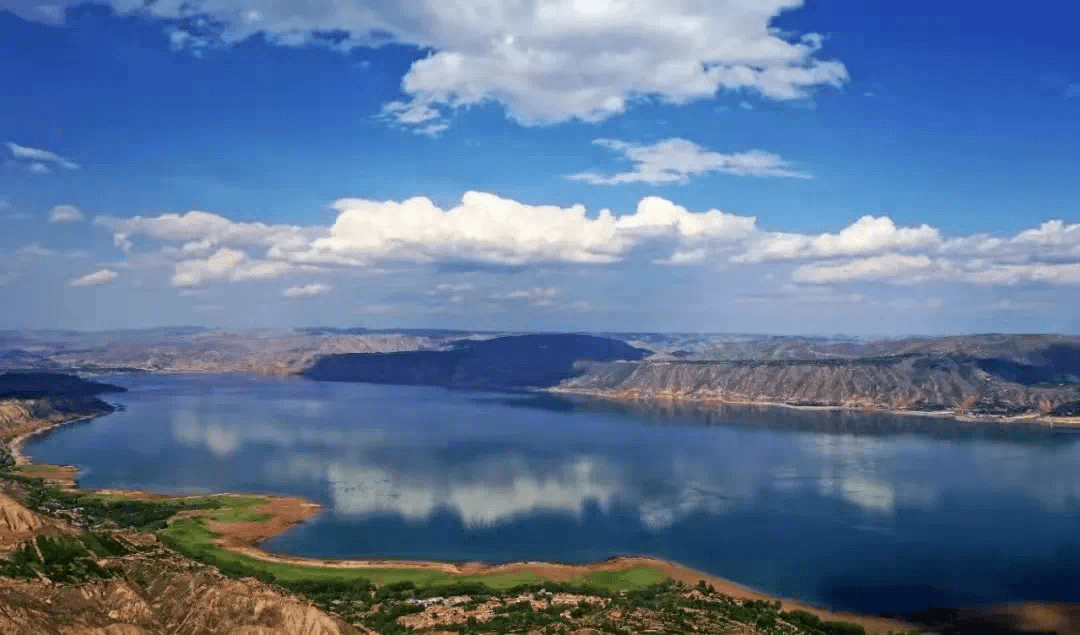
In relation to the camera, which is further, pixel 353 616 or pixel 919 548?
pixel 919 548

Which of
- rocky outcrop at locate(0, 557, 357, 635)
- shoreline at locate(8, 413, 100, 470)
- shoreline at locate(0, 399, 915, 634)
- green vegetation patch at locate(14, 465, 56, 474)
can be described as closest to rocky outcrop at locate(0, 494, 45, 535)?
rocky outcrop at locate(0, 557, 357, 635)

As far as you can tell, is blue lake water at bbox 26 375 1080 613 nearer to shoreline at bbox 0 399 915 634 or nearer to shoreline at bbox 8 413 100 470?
shoreline at bbox 0 399 915 634

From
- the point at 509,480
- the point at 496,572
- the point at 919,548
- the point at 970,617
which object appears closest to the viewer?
the point at 970,617

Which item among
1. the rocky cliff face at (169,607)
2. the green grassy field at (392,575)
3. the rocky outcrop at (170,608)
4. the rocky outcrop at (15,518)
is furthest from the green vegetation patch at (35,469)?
the rocky cliff face at (169,607)

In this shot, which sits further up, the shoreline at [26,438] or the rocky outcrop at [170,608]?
the rocky outcrop at [170,608]

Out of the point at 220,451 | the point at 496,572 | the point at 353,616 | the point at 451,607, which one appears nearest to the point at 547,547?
the point at 496,572

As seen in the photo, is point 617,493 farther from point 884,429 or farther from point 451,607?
point 884,429

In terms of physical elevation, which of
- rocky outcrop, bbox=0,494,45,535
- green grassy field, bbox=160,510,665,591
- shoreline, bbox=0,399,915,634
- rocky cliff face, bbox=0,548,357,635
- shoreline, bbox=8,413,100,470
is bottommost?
shoreline, bbox=8,413,100,470

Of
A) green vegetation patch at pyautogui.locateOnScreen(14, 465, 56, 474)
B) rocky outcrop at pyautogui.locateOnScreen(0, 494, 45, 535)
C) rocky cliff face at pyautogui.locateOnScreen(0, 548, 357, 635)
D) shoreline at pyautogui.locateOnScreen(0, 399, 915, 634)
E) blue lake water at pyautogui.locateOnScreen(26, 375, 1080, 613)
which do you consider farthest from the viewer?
green vegetation patch at pyautogui.locateOnScreen(14, 465, 56, 474)

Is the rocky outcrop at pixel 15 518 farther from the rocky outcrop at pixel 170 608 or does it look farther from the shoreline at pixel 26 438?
the shoreline at pixel 26 438
